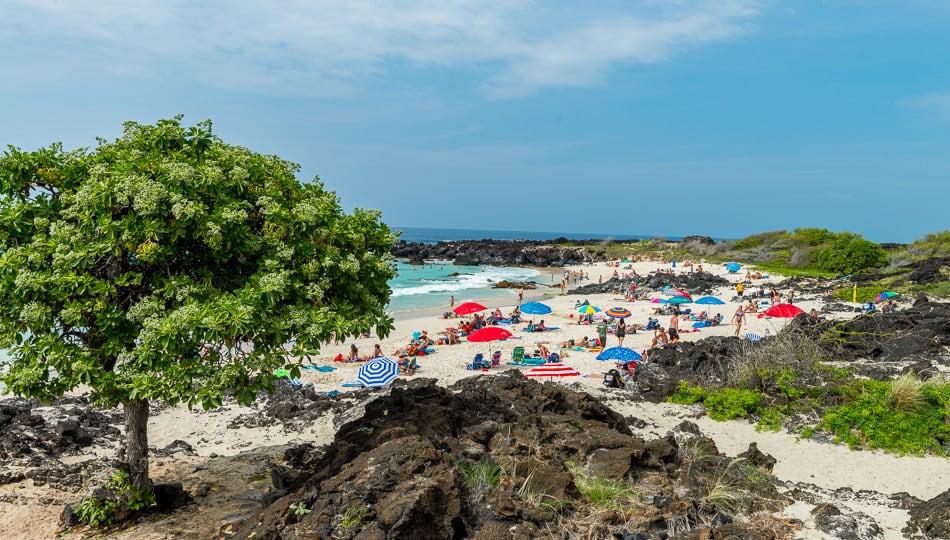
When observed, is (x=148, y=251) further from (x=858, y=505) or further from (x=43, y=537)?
(x=858, y=505)

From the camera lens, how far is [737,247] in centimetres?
8306

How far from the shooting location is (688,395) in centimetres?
1471

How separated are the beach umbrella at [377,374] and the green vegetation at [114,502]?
748 cm

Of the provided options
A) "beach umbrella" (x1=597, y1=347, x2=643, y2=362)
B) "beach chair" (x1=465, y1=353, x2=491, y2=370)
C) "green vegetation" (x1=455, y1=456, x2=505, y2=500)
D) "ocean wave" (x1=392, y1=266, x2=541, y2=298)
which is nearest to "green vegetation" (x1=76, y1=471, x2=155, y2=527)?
"green vegetation" (x1=455, y1=456, x2=505, y2=500)

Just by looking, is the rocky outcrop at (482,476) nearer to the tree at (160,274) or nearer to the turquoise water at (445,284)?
the tree at (160,274)

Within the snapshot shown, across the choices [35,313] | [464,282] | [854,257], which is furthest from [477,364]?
[854,257]

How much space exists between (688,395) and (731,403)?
1.24 m

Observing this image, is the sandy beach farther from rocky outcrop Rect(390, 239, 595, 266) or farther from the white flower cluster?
rocky outcrop Rect(390, 239, 595, 266)

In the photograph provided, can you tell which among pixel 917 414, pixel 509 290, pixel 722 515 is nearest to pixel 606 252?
pixel 509 290

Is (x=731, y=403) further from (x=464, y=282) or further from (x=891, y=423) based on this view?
(x=464, y=282)

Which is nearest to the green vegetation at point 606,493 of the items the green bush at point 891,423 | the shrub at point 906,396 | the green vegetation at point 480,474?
the green vegetation at point 480,474

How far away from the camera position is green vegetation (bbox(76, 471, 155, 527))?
841 centimetres

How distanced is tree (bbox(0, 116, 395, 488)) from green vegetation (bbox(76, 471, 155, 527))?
5.60 feet

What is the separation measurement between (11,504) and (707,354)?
52.1 feet
